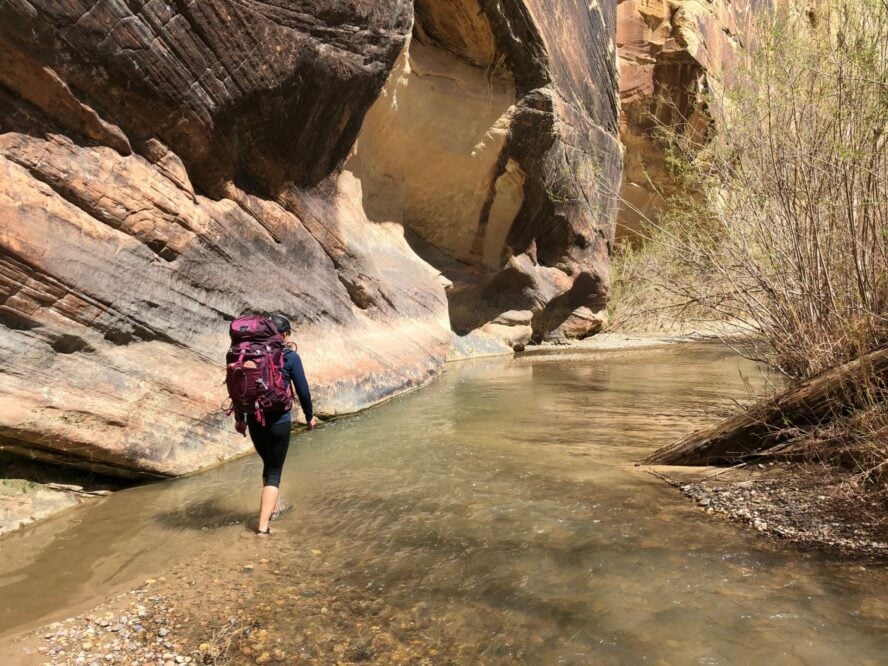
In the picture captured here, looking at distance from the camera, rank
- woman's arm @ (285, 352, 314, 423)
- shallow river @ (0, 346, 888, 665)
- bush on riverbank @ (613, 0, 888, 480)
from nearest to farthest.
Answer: shallow river @ (0, 346, 888, 665) → bush on riverbank @ (613, 0, 888, 480) → woman's arm @ (285, 352, 314, 423)

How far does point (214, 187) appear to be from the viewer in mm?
6656

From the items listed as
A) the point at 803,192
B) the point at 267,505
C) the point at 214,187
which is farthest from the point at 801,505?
the point at 214,187

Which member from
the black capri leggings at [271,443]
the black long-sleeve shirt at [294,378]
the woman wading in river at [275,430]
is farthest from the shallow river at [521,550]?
the black long-sleeve shirt at [294,378]

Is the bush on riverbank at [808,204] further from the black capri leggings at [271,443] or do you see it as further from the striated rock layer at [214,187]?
the black capri leggings at [271,443]

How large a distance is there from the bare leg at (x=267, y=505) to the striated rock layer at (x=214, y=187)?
5.21 feet

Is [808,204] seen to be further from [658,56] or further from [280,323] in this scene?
[658,56]

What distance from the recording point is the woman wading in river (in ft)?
12.8

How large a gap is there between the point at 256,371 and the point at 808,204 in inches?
147

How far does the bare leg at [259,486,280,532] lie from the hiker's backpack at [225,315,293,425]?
0.42 metres

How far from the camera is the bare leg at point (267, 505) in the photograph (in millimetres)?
3786

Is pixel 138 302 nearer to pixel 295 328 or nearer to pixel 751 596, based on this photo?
pixel 295 328

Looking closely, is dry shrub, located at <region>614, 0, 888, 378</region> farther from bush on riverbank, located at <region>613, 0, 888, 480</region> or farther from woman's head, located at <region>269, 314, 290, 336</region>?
woman's head, located at <region>269, 314, 290, 336</region>

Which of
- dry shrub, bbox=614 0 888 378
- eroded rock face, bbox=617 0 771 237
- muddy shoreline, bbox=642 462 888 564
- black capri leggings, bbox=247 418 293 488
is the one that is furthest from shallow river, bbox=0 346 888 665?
eroded rock face, bbox=617 0 771 237

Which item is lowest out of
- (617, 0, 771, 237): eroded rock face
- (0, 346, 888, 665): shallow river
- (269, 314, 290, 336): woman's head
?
(0, 346, 888, 665): shallow river
